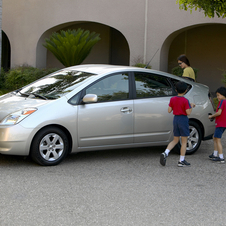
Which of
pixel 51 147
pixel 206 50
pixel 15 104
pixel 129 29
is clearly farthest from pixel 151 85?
pixel 206 50

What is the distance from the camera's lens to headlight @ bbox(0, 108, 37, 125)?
5613mm

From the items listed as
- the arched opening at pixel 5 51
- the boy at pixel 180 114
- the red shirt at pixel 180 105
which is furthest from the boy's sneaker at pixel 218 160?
the arched opening at pixel 5 51

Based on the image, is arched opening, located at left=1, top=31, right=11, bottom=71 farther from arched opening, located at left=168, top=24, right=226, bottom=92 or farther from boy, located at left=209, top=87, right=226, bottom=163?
boy, located at left=209, top=87, right=226, bottom=163

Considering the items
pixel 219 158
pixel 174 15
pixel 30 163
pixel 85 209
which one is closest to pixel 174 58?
pixel 174 15

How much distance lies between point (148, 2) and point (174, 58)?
14.4 ft

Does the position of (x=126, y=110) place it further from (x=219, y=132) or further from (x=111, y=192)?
(x=111, y=192)

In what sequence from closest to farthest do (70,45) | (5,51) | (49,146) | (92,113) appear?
1. (49,146)
2. (92,113)
3. (70,45)
4. (5,51)

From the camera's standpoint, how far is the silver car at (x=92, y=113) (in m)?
5.66

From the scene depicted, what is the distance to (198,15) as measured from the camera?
46.0 feet

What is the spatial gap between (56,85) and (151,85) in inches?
64.0

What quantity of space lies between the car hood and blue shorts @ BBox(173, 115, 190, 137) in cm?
205

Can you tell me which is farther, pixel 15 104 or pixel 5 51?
pixel 5 51

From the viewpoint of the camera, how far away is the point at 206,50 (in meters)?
18.0

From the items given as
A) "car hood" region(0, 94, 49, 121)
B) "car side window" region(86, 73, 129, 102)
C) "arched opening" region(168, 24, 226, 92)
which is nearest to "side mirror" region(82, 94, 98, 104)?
"car side window" region(86, 73, 129, 102)
